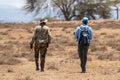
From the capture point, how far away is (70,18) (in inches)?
2576

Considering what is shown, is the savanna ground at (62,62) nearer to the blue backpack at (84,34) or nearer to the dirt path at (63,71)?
the dirt path at (63,71)

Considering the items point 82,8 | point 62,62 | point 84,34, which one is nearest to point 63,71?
point 84,34

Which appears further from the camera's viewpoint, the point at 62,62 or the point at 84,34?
the point at 62,62

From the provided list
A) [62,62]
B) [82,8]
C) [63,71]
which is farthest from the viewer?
[82,8]

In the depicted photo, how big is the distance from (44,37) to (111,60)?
17.1 feet

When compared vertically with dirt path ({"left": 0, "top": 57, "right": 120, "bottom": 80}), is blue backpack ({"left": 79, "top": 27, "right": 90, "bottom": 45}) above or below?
above

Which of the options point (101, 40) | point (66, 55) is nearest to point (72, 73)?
point (66, 55)

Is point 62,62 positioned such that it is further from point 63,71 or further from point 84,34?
point 84,34

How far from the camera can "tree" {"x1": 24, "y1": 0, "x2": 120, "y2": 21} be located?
214 feet

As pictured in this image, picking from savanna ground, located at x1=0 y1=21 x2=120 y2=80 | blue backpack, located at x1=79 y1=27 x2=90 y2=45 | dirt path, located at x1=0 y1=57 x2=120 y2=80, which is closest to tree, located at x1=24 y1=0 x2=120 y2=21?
savanna ground, located at x1=0 y1=21 x2=120 y2=80

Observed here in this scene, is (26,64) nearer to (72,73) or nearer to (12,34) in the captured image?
(72,73)

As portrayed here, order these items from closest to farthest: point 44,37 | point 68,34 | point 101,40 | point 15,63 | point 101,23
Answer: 1. point 44,37
2. point 15,63
3. point 101,40
4. point 68,34
5. point 101,23

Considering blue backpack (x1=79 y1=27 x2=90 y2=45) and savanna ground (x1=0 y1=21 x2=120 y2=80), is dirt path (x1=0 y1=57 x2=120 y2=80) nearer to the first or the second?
savanna ground (x1=0 y1=21 x2=120 y2=80)

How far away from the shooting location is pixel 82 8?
64688 millimetres
